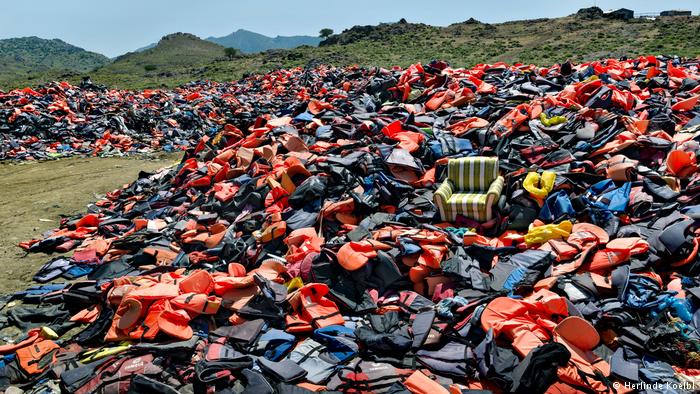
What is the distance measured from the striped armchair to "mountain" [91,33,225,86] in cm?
3346

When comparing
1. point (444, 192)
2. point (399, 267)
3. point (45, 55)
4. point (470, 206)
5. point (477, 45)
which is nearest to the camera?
point (399, 267)

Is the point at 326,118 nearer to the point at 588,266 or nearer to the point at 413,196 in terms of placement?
the point at 413,196

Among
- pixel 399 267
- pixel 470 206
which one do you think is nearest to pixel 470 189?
pixel 470 206

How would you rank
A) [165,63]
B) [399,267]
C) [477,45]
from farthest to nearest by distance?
[165,63] → [477,45] → [399,267]

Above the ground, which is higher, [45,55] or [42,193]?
[45,55]

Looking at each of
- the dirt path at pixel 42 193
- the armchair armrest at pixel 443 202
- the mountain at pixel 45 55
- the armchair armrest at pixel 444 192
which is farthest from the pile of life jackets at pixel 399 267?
the mountain at pixel 45 55

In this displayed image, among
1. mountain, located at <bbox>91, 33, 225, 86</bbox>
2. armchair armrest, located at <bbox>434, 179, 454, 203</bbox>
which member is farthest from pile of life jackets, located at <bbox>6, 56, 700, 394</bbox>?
mountain, located at <bbox>91, 33, 225, 86</bbox>

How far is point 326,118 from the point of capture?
1048 cm

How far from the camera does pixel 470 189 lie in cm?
720

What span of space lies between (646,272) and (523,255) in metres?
1.36

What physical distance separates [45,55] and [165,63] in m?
87.5

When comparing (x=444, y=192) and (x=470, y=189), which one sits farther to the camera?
(x=470, y=189)

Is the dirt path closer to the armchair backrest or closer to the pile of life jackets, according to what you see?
the pile of life jackets

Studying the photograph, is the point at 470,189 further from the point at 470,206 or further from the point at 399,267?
the point at 399,267
